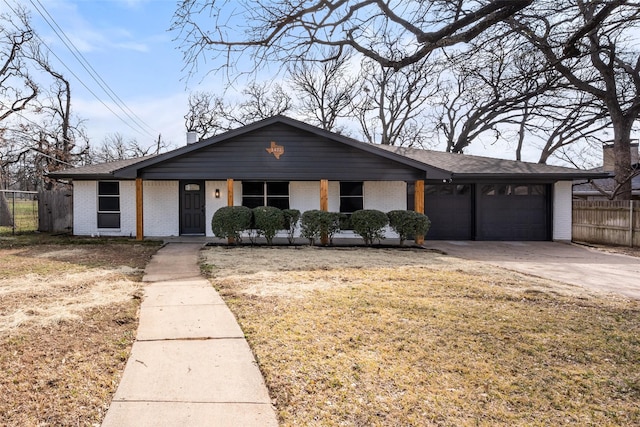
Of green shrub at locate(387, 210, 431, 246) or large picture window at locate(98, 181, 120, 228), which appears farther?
large picture window at locate(98, 181, 120, 228)

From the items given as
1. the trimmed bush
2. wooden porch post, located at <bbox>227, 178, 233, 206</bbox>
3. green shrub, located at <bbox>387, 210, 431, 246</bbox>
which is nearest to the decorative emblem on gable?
wooden porch post, located at <bbox>227, 178, 233, 206</bbox>

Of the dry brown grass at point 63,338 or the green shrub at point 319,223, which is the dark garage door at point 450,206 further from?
the dry brown grass at point 63,338

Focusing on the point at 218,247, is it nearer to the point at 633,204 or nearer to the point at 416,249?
the point at 416,249

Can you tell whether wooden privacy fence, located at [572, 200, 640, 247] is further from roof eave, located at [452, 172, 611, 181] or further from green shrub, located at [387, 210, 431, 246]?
green shrub, located at [387, 210, 431, 246]

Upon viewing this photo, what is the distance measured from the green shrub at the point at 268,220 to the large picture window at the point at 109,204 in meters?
6.00

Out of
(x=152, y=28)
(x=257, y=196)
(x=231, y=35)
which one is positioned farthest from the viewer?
(x=257, y=196)

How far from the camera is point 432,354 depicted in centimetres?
343

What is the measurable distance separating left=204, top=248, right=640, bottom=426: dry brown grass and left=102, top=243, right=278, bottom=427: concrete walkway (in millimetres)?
175

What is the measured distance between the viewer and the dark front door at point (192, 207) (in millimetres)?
14023

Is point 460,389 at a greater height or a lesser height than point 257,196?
lesser

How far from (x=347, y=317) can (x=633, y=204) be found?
1301cm

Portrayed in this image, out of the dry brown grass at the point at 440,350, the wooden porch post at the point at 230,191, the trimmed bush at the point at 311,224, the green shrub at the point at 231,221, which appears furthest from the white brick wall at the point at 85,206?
the dry brown grass at the point at 440,350

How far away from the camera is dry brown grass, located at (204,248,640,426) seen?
8.38ft

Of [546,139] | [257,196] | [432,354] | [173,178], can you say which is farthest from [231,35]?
[546,139]
